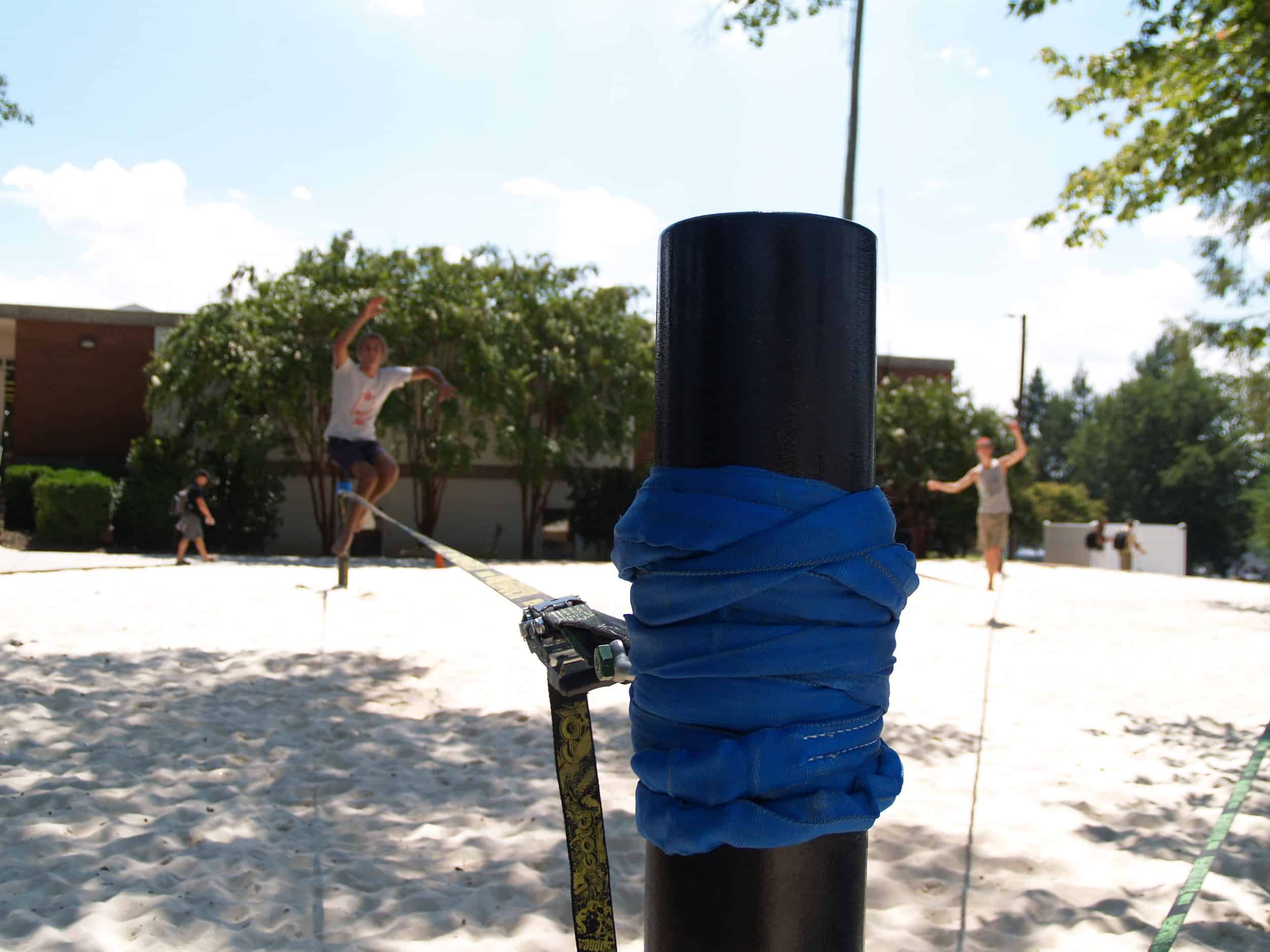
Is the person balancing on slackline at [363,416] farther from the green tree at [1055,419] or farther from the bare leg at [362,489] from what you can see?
the green tree at [1055,419]

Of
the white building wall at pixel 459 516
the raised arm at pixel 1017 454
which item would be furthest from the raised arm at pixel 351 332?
the white building wall at pixel 459 516

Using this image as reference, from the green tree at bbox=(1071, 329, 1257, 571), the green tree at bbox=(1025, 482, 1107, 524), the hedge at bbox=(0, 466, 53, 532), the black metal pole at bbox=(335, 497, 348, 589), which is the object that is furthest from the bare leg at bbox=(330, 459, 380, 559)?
the green tree at bbox=(1071, 329, 1257, 571)

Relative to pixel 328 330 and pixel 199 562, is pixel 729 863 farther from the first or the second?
pixel 328 330

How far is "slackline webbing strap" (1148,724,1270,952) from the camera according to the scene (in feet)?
4.47

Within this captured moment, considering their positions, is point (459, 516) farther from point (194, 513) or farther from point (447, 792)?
point (447, 792)

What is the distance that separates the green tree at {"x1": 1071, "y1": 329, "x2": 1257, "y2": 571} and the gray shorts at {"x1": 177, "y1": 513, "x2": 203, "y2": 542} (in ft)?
183

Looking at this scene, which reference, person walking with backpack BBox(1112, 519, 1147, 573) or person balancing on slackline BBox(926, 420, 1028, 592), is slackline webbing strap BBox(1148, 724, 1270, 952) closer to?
person balancing on slackline BBox(926, 420, 1028, 592)

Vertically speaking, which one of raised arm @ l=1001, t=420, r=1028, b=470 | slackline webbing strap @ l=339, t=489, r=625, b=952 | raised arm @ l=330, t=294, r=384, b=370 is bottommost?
slackline webbing strap @ l=339, t=489, r=625, b=952

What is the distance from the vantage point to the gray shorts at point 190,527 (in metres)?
14.8

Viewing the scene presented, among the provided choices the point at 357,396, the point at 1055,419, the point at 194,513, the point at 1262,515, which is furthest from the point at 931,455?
the point at 1055,419

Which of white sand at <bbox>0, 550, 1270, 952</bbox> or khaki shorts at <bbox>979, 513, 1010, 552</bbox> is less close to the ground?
khaki shorts at <bbox>979, 513, 1010, 552</bbox>

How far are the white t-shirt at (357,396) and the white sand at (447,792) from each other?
1618mm

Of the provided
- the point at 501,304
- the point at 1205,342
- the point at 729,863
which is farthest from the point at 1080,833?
the point at 501,304

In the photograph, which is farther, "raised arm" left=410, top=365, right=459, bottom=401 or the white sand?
"raised arm" left=410, top=365, right=459, bottom=401
